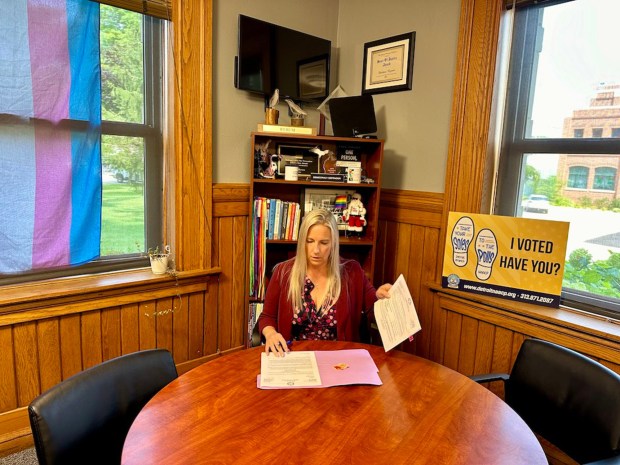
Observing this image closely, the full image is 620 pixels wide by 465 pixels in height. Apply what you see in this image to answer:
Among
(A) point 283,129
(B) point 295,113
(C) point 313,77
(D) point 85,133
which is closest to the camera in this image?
(D) point 85,133

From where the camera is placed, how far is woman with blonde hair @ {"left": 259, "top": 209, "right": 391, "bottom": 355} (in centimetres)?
183

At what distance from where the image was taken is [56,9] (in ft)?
6.51

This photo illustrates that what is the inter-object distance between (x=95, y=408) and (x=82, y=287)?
1.10 meters

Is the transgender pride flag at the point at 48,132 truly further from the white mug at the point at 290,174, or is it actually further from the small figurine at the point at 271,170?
the white mug at the point at 290,174

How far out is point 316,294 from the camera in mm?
1872

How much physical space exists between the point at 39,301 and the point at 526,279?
235cm

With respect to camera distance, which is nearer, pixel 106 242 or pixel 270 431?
pixel 270 431

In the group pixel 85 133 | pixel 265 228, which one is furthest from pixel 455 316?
pixel 85 133

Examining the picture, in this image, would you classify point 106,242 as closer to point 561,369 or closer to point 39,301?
point 39,301

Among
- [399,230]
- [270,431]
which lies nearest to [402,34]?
[399,230]

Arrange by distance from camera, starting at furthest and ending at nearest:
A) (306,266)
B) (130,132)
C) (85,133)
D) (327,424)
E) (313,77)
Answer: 1. (313,77)
2. (130,132)
3. (85,133)
4. (306,266)
5. (327,424)

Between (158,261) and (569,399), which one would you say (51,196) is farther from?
(569,399)

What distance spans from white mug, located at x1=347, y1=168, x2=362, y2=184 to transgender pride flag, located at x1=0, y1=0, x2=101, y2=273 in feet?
4.65

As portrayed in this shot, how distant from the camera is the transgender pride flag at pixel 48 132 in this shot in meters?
1.92
